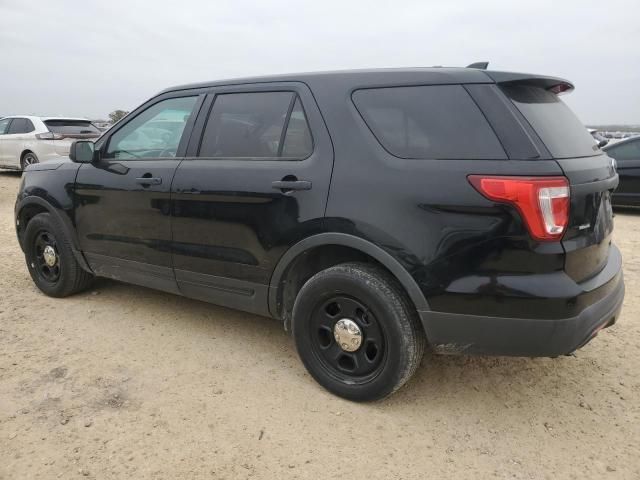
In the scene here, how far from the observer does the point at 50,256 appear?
4379 millimetres

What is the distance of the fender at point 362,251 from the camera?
8.31 ft

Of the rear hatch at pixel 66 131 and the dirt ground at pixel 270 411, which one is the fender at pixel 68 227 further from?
the rear hatch at pixel 66 131

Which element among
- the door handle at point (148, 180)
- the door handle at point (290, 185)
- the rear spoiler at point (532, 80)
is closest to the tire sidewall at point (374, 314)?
the door handle at point (290, 185)

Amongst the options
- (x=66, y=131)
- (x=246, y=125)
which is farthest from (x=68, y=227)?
(x=66, y=131)

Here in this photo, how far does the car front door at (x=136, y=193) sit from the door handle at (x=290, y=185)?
0.91 m

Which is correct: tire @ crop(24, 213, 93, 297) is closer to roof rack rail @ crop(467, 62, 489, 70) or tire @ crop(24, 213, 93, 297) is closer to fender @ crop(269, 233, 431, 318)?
fender @ crop(269, 233, 431, 318)

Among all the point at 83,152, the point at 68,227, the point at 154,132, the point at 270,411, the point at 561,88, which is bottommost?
the point at 270,411

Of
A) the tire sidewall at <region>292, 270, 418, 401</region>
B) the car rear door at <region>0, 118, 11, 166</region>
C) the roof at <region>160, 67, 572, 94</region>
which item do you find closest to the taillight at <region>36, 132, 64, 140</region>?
the car rear door at <region>0, 118, 11, 166</region>

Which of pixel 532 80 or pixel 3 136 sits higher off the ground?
pixel 532 80

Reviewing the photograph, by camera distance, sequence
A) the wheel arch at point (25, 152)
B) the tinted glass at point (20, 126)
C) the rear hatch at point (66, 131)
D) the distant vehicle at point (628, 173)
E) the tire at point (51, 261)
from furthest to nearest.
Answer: the tinted glass at point (20, 126) → the wheel arch at point (25, 152) → the rear hatch at point (66, 131) → the distant vehicle at point (628, 173) → the tire at point (51, 261)

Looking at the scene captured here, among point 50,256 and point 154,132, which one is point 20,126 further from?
point 154,132

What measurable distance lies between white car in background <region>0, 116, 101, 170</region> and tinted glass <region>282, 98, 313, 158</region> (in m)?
10.2

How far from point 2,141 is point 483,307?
46.3 feet

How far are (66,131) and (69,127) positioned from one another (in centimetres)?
17
